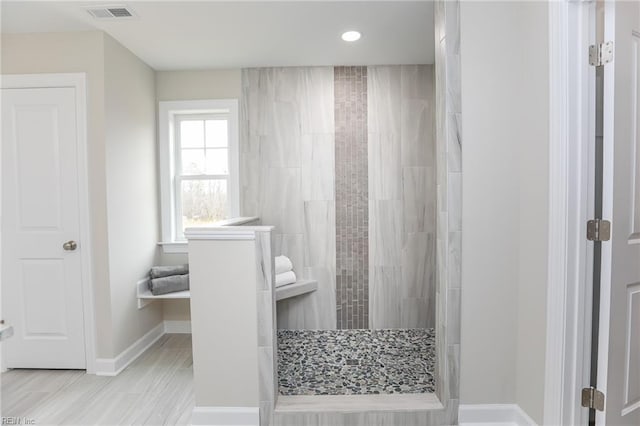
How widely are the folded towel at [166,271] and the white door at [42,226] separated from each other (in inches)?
23.2

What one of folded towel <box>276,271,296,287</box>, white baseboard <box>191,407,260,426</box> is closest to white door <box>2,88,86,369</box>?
white baseboard <box>191,407,260,426</box>

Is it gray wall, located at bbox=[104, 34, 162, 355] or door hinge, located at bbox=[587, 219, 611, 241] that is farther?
gray wall, located at bbox=[104, 34, 162, 355]

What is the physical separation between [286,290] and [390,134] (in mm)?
1745

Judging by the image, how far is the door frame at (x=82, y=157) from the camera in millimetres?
2658

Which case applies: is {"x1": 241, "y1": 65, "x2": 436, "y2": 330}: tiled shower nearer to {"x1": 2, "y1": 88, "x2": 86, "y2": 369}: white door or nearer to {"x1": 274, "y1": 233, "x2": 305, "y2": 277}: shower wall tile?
{"x1": 274, "y1": 233, "x2": 305, "y2": 277}: shower wall tile

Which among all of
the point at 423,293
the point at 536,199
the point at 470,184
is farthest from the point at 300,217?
the point at 536,199

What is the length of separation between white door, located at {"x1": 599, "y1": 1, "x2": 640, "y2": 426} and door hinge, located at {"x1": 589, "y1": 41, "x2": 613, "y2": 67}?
0.08 feet

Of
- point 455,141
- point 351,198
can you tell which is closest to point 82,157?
point 351,198

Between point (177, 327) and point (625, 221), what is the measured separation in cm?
358

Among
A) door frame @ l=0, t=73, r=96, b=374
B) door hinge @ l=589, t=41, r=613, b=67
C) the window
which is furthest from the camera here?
the window

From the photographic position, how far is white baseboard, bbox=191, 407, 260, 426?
1.98m

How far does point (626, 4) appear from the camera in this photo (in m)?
1.57

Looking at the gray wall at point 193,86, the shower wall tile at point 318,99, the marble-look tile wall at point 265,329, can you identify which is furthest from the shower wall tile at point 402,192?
the marble-look tile wall at point 265,329

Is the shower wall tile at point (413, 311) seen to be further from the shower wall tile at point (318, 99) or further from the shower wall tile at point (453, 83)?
the shower wall tile at point (453, 83)
